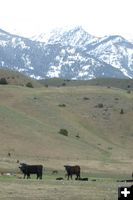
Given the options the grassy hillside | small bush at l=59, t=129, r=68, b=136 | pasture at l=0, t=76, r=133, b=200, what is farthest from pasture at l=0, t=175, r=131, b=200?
small bush at l=59, t=129, r=68, b=136

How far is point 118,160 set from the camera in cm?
7300

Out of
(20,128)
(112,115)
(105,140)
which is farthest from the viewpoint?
(112,115)

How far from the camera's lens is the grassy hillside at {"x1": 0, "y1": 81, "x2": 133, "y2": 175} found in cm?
6706

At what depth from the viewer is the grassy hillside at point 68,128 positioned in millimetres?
67062

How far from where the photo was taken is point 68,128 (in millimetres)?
92312

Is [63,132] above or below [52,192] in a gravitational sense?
above

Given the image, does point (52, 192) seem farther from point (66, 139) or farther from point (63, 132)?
point (63, 132)

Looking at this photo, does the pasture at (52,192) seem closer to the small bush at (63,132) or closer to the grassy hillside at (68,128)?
the grassy hillside at (68,128)

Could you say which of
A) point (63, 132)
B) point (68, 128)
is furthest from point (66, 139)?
point (68, 128)

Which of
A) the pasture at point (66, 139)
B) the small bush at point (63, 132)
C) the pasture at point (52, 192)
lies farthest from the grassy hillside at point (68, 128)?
the pasture at point (52, 192)

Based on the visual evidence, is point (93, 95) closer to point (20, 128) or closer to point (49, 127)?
point (49, 127)

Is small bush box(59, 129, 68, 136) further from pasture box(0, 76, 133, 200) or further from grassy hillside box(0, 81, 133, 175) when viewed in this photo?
grassy hillside box(0, 81, 133, 175)

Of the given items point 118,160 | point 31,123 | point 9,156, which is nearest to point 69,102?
point 31,123

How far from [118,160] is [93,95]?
50.6 metres
